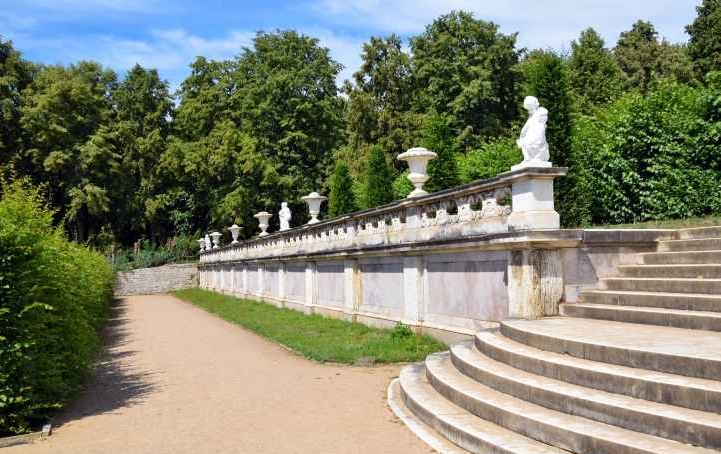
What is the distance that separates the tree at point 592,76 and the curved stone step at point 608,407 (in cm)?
3489

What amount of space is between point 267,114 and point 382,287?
3546 centimetres

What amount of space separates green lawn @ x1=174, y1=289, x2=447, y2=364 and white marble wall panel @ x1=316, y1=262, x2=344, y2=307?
54 cm

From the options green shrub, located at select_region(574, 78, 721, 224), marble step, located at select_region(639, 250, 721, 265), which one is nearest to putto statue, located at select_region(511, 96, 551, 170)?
marble step, located at select_region(639, 250, 721, 265)

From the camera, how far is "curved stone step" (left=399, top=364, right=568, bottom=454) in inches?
195

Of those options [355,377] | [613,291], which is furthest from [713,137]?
[355,377]

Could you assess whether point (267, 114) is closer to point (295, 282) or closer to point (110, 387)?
point (295, 282)

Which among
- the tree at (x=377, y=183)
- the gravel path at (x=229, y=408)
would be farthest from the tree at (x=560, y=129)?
the gravel path at (x=229, y=408)

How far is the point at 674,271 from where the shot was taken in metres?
8.05

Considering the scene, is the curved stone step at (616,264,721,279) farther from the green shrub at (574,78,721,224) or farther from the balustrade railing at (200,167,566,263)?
the green shrub at (574,78,721,224)

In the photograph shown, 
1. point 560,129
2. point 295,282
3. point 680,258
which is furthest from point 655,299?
point 295,282

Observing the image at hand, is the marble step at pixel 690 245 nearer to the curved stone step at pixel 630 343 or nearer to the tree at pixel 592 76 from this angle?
the curved stone step at pixel 630 343

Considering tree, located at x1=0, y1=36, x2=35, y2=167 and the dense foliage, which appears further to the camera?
tree, located at x1=0, y1=36, x2=35, y2=167

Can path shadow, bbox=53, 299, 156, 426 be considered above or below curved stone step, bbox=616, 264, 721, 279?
below

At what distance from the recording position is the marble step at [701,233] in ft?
29.0
